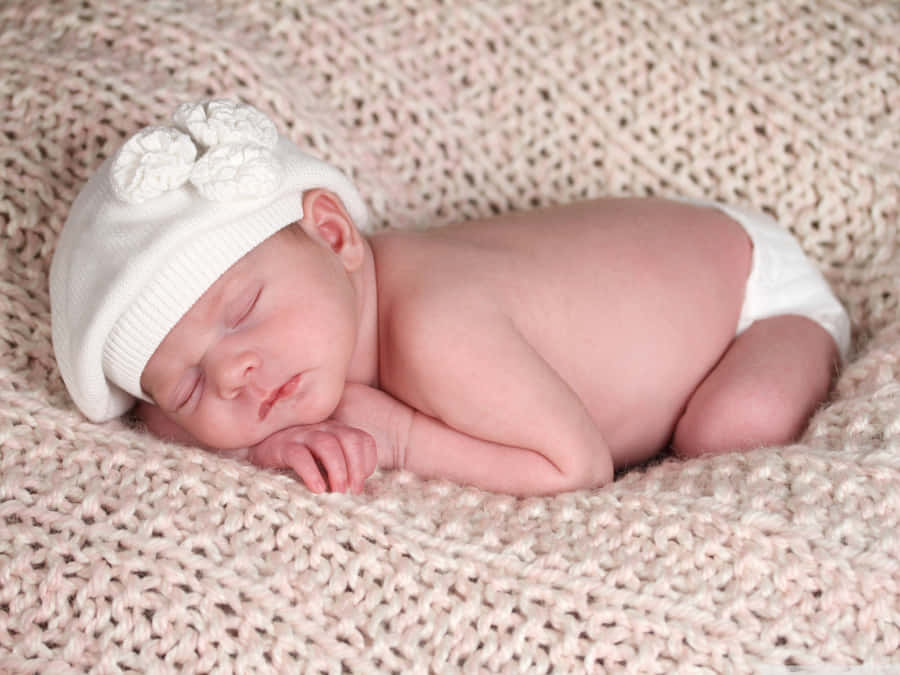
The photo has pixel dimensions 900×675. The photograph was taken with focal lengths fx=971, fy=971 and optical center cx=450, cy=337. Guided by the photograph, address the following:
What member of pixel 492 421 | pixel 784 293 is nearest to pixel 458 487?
pixel 492 421

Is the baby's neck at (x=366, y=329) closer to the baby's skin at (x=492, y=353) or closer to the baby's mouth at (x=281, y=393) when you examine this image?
the baby's skin at (x=492, y=353)

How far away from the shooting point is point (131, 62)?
1.54 metres

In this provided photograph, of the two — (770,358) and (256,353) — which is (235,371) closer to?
(256,353)

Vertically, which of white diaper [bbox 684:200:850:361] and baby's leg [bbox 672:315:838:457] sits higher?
white diaper [bbox 684:200:850:361]

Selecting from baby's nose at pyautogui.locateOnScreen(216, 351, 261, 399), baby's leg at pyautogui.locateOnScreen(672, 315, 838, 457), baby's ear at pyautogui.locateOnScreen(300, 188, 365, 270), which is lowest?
baby's leg at pyautogui.locateOnScreen(672, 315, 838, 457)

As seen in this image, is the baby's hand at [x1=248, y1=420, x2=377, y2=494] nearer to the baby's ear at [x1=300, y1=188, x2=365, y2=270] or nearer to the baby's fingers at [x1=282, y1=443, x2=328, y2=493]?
the baby's fingers at [x1=282, y1=443, x2=328, y2=493]

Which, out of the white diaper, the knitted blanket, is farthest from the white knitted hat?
the white diaper

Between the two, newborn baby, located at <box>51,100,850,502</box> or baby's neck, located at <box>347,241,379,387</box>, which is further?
baby's neck, located at <box>347,241,379,387</box>

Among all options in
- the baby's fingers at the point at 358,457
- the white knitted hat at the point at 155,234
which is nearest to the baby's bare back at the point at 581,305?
the baby's fingers at the point at 358,457

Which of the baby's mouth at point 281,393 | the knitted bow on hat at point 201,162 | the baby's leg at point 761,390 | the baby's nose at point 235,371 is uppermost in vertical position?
the knitted bow on hat at point 201,162

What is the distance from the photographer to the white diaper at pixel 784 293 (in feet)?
5.14

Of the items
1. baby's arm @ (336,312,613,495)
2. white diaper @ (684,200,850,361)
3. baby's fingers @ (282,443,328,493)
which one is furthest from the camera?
white diaper @ (684,200,850,361)

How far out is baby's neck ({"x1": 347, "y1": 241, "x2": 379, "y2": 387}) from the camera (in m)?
1.37

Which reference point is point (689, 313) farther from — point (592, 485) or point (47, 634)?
point (47, 634)
